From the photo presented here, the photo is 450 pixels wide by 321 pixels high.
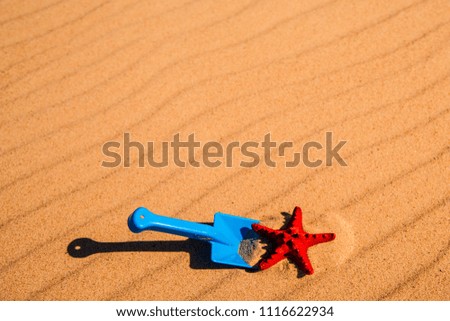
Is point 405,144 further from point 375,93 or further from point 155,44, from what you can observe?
point 155,44

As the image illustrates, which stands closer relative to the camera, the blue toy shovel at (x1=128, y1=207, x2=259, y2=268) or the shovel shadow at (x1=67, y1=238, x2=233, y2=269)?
the blue toy shovel at (x1=128, y1=207, x2=259, y2=268)

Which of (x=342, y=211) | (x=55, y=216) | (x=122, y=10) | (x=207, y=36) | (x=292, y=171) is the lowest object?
(x=342, y=211)

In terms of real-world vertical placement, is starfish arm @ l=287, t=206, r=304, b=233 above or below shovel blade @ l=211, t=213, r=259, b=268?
below

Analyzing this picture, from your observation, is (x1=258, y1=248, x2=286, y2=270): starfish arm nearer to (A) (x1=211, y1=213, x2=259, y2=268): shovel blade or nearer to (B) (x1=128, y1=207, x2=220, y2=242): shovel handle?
(A) (x1=211, y1=213, x2=259, y2=268): shovel blade

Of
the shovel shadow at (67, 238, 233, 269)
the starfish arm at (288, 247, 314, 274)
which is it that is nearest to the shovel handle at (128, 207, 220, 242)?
the shovel shadow at (67, 238, 233, 269)

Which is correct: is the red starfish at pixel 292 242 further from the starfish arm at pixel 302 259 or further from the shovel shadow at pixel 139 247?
the shovel shadow at pixel 139 247

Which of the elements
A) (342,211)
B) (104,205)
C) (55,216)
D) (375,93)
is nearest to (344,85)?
(375,93)

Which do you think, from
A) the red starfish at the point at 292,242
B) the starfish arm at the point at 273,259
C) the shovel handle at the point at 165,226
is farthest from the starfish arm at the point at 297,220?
the shovel handle at the point at 165,226
